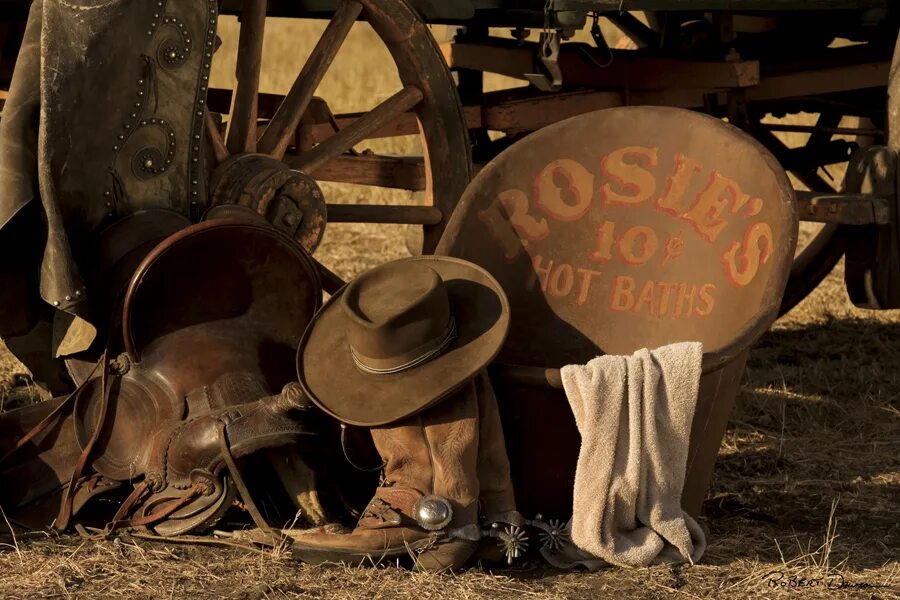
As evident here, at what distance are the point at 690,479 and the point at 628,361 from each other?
1.55 feet

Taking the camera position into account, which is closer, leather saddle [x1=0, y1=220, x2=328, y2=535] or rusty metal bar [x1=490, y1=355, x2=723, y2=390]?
rusty metal bar [x1=490, y1=355, x2=723, y2=390]

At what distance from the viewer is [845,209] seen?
5.20 meters

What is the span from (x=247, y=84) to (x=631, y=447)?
1921mm

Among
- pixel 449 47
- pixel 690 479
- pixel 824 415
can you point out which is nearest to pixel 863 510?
pixel 690 479

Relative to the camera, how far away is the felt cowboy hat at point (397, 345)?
358cm

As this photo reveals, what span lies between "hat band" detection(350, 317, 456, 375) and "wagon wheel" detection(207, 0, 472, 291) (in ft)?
3.19

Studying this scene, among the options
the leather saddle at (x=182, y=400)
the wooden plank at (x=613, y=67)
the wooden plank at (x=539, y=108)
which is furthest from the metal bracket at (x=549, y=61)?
the leather saddle at (x=182, y=400)

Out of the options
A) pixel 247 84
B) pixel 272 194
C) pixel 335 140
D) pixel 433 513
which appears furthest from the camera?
pixel 335 140

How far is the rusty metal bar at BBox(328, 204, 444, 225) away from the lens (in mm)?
5090

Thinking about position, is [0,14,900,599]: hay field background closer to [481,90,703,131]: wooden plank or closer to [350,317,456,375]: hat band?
[350,317,456,375]: hat band

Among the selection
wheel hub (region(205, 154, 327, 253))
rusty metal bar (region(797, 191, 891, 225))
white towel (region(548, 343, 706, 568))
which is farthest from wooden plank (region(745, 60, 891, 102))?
white towel (region(548, 343, 706, 568))

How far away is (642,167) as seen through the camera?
4.34 meters

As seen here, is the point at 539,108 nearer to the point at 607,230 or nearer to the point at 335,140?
the point at 335,140
